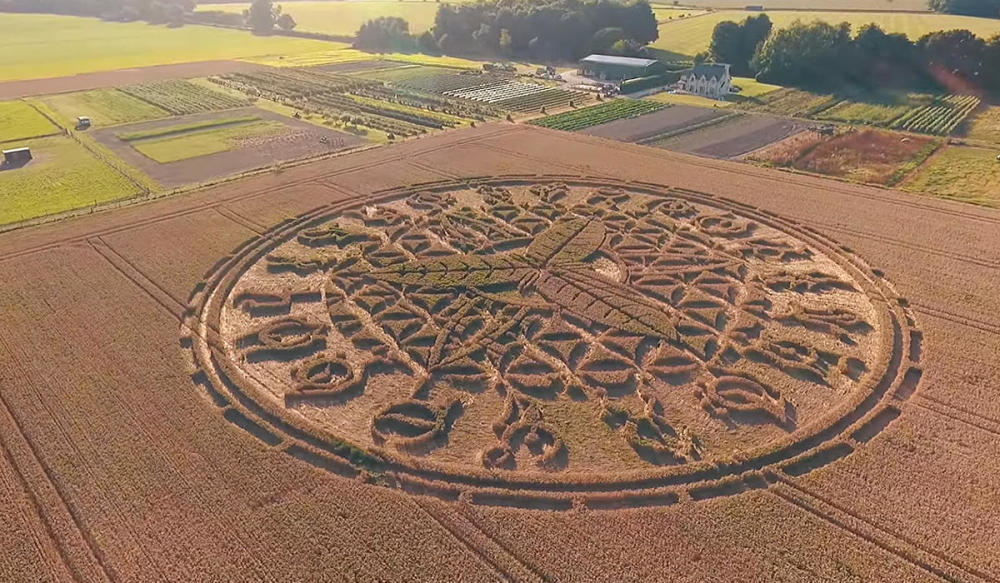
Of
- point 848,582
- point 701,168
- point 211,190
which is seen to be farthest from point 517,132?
point 848,582

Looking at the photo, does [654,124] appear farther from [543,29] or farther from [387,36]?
[387,36]

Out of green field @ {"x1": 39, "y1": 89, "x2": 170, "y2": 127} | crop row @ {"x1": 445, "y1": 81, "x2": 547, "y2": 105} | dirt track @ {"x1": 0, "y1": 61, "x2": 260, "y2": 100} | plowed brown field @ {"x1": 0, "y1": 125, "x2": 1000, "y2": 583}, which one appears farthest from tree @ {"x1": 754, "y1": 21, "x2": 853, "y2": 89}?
dirt track @ {"x1": 0, "y1": 61, "x2": 260, "y2": 100}

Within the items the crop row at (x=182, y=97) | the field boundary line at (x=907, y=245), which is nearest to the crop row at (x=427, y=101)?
the crop row at (x=182, y=97)

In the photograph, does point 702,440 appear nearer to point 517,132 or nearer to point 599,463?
point 599,463

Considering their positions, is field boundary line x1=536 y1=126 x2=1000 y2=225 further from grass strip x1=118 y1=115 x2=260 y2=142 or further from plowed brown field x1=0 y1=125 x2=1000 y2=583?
grass strip x1=118 y1=115 x2=260 y2=142

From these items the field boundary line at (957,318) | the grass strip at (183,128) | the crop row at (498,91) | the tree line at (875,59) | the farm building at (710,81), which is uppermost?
the tree line at (875,59)

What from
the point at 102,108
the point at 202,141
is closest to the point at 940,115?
the point at 202,141

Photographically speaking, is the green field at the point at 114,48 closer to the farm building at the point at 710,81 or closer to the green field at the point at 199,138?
the green field at the point at 199,138
